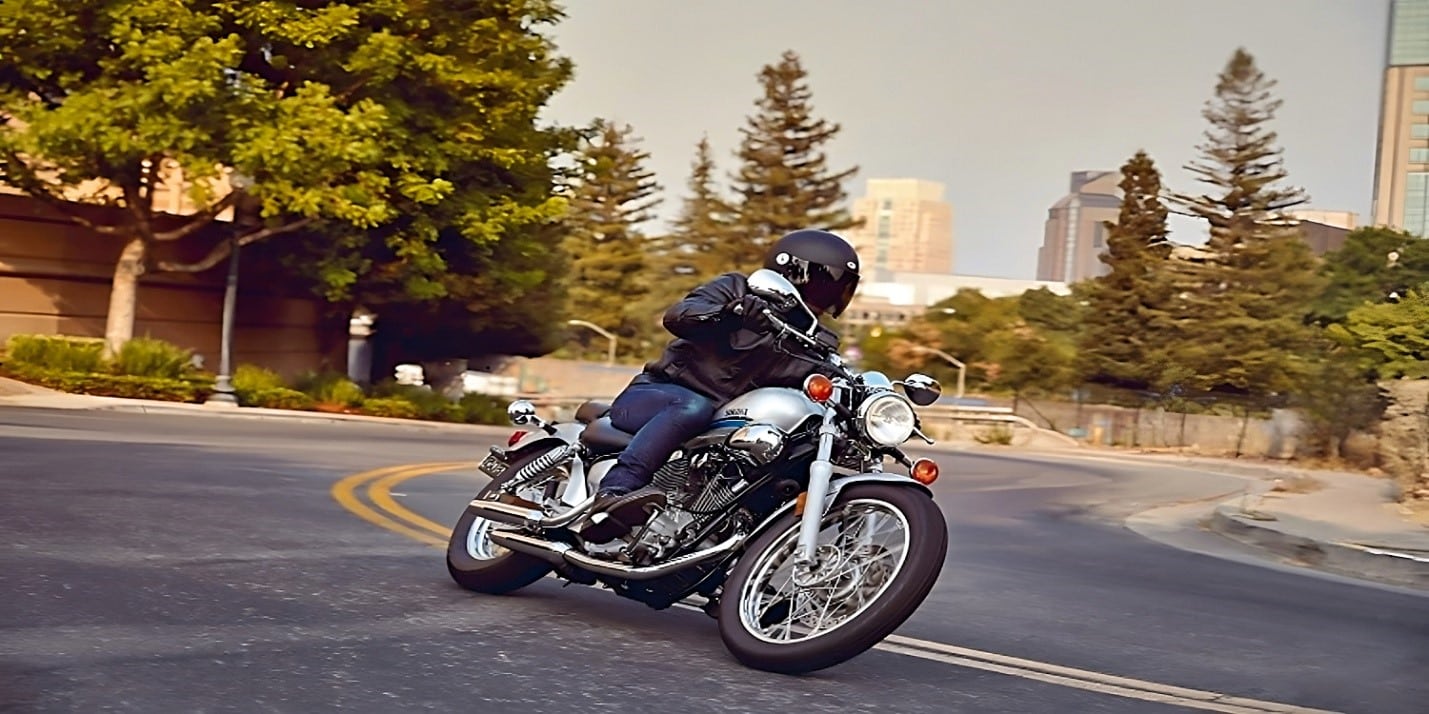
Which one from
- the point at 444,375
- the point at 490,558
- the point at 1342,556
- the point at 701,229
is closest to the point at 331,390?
the point at 444,375

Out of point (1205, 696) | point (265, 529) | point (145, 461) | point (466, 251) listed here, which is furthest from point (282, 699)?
point (466, 251)

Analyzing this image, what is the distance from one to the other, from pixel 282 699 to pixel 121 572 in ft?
8.00

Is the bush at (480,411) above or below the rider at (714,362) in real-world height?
below

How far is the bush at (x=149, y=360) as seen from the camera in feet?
85.3

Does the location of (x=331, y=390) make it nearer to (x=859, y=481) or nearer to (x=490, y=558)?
(x=490, y=558)

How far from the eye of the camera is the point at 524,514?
677 cm

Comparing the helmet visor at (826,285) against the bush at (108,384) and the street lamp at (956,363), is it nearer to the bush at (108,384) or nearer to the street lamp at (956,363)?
the bush at (108,384)

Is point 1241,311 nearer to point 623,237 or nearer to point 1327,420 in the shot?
point 1327,420

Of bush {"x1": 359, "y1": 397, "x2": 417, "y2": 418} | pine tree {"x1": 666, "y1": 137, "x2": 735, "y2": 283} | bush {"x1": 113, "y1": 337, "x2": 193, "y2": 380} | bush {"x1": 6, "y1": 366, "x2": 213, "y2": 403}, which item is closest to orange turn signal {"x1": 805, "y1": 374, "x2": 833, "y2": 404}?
bush {"x1": 6, "y1": 366, "x2": 213, "y2": 403}

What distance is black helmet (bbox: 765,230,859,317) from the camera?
6188 mm

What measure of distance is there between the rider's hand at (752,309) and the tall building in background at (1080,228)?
6218cm

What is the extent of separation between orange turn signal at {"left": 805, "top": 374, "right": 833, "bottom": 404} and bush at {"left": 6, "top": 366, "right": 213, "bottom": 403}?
21.2 metres

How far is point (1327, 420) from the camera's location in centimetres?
3619

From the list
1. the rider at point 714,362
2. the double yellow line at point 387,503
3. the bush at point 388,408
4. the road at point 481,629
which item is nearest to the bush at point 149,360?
the bush at point 388,408
